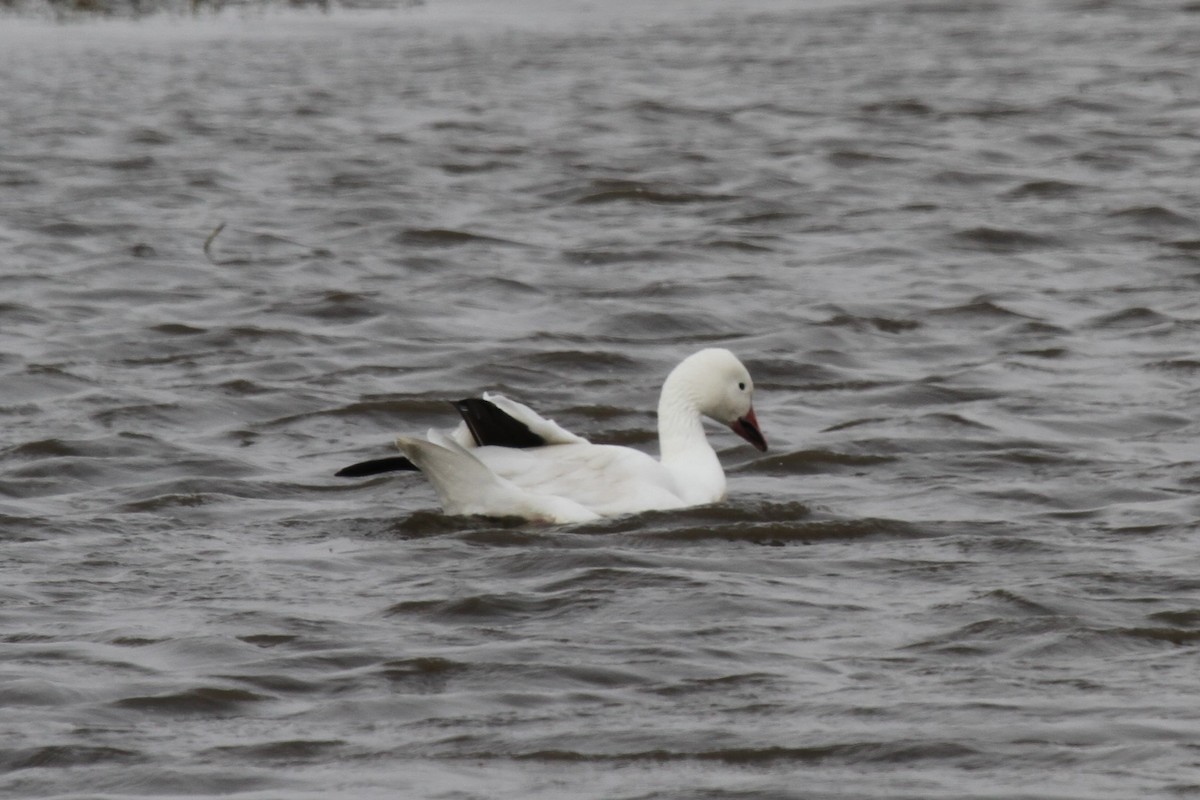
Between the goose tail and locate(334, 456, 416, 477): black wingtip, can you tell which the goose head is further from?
locate(334, 456, 416, 477): black wingtip

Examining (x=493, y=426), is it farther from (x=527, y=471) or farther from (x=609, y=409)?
(x=609, y=409)

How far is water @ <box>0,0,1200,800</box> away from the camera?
6062 mm

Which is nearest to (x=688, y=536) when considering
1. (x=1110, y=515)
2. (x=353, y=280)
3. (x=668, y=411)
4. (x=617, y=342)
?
(x=668, y=411)

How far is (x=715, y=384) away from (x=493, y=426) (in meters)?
1.11

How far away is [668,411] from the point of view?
8992mm

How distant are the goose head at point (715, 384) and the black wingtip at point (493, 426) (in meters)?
0.84

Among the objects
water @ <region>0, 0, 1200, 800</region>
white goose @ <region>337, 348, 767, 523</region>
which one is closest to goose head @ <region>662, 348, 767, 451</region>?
water @ <region>0, 0, 1200, 800</region>

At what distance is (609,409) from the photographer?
10.6 metres

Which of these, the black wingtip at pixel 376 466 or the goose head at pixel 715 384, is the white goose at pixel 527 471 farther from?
the goose head at pixel 715 384

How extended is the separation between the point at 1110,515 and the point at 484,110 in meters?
11.7

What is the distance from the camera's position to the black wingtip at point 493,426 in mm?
8156

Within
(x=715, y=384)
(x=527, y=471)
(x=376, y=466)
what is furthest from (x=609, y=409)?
(x=376, y=466)

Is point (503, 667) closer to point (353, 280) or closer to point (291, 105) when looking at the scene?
point (353, 280)

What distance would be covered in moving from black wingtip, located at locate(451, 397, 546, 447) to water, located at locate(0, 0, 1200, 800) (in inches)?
13.7
